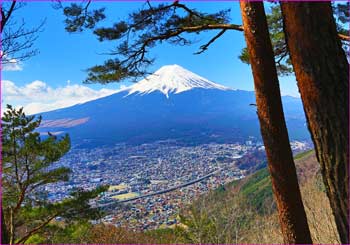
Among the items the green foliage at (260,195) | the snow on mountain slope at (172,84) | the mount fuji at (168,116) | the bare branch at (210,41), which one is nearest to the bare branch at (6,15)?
the bare branch at (210,41)

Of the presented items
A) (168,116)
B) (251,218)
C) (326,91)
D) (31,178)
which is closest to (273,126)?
(326,91)

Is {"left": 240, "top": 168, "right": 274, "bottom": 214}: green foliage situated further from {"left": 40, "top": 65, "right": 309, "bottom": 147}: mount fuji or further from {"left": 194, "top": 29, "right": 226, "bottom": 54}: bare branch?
{"left": 40, "top": 65, "right": 309, "bottom": 147}: mount fuji

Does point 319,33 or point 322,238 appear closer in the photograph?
point 319,33

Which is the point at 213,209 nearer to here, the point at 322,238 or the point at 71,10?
the point at 322,238

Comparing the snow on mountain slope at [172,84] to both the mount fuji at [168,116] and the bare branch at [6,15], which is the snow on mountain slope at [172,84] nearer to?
the mount fuji at [168,116]

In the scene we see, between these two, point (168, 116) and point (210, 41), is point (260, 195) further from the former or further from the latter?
point (168, 116)

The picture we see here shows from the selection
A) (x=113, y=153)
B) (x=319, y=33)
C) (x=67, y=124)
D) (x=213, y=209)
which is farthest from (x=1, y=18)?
(x=67, y=124)

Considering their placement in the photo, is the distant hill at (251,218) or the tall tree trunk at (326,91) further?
the distant hill at (251,218)
